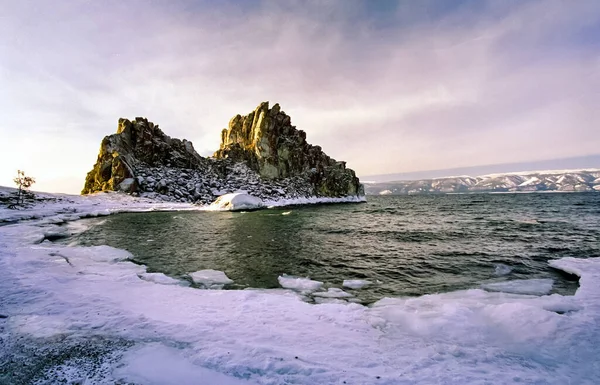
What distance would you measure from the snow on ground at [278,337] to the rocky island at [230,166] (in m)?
64.0

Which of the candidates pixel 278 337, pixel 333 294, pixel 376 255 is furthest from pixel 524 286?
pixel 278 337

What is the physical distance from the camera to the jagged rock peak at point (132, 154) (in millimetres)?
66125

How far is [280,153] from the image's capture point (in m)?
99.3

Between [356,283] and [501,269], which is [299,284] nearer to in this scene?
[356,283]

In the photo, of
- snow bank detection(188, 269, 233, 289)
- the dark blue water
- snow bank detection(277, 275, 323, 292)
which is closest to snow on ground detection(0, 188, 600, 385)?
snow bank detection(277, 275, 323, 292)

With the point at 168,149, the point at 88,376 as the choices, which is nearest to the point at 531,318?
the point at 88,376

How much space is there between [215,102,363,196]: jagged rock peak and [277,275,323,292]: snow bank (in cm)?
8359

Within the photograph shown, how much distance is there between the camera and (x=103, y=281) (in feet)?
31.4

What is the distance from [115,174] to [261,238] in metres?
64.1

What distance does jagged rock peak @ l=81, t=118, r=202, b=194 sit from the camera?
2603 inches

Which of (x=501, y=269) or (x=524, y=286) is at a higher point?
(x=524, y=286)

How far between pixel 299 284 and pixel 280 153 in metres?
91.1

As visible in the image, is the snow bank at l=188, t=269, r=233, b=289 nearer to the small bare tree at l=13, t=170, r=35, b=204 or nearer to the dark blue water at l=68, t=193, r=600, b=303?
the dark blue water at l=68, t=193, r=600, b=303

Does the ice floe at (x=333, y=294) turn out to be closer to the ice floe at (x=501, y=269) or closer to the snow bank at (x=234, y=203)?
the ice floe at (x=501, y=269)
